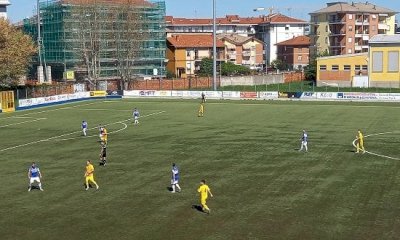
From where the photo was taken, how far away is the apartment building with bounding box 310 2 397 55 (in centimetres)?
14950

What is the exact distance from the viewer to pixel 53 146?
45.1 meters

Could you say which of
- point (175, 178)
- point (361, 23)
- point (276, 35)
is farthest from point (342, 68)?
point (276, 35)

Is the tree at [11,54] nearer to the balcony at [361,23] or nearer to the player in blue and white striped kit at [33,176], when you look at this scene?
the player in blue and white striped kit at [33,176]

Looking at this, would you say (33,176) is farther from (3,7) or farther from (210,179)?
(3,7)

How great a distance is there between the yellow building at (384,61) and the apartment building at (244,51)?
64725 millimetres

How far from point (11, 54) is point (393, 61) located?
61270mm

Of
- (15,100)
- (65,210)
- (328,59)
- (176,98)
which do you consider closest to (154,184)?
(65,210)

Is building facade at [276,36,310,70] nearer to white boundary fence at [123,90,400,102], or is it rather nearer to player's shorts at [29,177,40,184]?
white boundary fence at [123,90,400,102]

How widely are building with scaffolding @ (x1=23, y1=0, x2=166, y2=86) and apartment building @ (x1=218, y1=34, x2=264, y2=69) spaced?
120ft

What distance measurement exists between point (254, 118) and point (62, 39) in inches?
2578

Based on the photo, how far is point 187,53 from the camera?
143875 mm

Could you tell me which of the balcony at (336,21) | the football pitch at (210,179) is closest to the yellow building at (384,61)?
the football pitch at (210,179)

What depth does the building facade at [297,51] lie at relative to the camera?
168 m

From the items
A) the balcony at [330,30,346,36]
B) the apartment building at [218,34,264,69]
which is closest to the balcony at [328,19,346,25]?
the balcony at [330,30,346,36]
